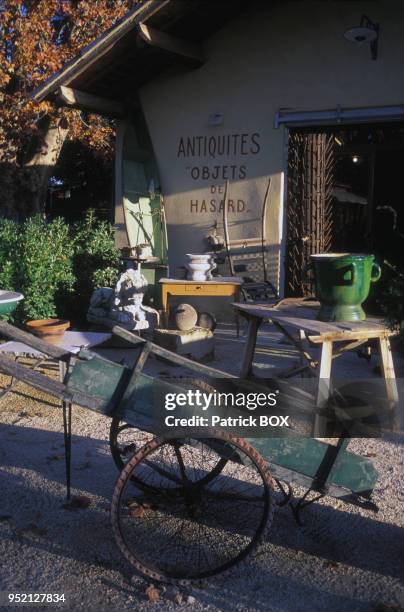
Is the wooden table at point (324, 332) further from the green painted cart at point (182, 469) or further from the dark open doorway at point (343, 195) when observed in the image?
the dark open doorway at point (343, 195)

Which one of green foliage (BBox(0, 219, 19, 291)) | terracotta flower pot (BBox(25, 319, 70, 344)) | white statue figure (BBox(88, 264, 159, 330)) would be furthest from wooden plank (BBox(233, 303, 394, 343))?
green foliage (BBox(0, 219, 19, 291))

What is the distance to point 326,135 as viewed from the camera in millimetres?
10742

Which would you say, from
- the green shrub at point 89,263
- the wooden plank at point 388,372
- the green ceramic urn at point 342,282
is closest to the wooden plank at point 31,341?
the green ceramic urn at point 342,282

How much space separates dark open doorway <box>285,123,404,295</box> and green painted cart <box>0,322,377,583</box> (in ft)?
22.6

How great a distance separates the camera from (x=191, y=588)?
9.40 ft

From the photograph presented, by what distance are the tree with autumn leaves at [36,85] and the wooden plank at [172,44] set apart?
354 cm

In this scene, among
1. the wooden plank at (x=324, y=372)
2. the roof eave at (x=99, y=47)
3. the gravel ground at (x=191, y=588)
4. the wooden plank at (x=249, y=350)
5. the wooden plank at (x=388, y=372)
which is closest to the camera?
the gravel ground at (x=191, y=588)

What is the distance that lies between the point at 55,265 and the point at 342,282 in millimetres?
4606

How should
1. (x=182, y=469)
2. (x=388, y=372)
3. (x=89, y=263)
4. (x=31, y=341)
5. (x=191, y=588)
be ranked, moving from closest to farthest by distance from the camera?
(x=191, y=588) → (x=31, y=341) → (x=182, y=469) → (x=388, y=372) → (x=89, y=263)

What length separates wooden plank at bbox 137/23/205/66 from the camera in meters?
8.41

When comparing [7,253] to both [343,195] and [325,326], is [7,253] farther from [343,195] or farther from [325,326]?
[343,195]

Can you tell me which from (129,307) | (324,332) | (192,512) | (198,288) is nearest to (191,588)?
(192,512)

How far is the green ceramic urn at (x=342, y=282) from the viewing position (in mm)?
4285

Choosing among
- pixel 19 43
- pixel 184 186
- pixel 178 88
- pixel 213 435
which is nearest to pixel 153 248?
pixel 184 186
